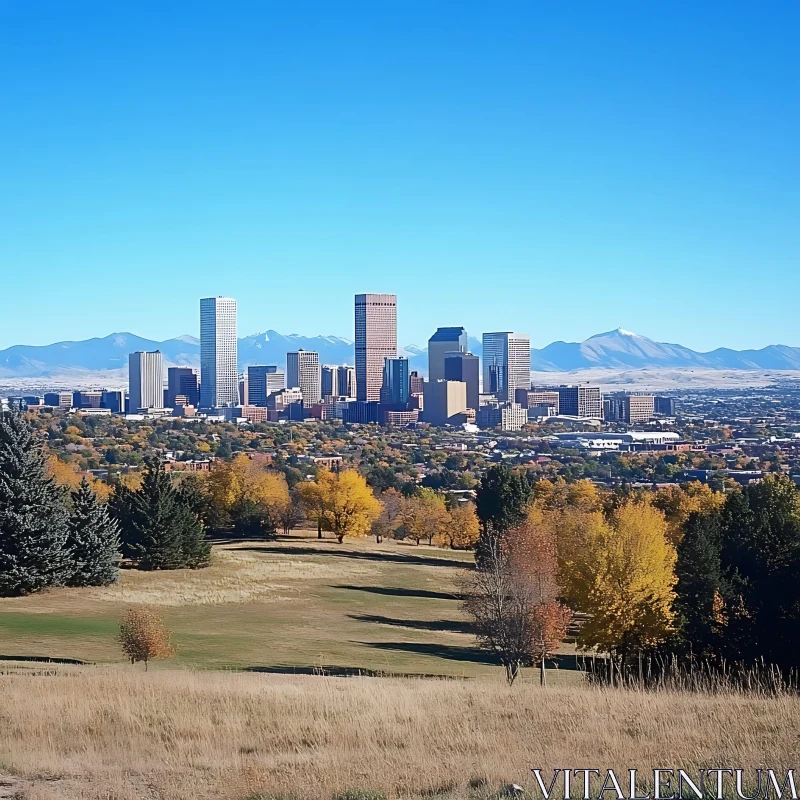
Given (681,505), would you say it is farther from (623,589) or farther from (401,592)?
(623,589)

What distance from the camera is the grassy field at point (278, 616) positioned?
26.3 meters

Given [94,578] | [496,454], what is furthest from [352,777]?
[496,454]

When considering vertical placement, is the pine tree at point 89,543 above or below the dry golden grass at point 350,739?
below

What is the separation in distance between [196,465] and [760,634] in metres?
89.0

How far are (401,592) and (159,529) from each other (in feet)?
36.3

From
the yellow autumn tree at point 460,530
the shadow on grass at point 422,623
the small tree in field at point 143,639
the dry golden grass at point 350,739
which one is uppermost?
the dry golden grass at point 350,739

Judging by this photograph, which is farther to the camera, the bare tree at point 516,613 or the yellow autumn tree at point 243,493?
the yellow autumn tree at point 243,493

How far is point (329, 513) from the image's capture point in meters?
64.5

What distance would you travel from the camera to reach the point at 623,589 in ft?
104

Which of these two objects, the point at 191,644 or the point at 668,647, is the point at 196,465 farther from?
the point at 668,647

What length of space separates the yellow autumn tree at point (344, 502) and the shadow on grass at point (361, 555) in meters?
4.06

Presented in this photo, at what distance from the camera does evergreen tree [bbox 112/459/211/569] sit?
144 ft

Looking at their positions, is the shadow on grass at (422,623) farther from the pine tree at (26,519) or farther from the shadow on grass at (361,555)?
the shadow on grass at (361,555)

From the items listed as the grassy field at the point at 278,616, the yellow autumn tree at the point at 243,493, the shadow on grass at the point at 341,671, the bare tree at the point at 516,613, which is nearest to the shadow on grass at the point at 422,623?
the grassy field at the point at 278,616
